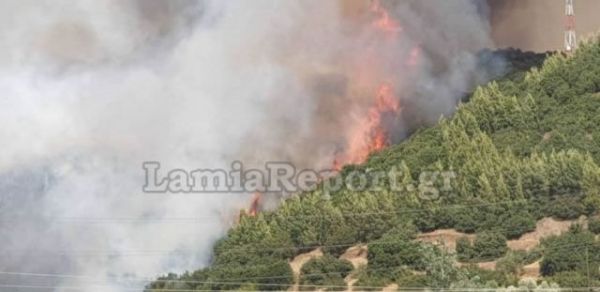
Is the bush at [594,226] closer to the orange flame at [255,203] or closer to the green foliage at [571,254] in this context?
the green foliage at [571,254]

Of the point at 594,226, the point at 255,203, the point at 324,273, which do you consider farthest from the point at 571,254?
the point at 255,203

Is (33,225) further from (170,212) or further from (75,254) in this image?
(170,212)

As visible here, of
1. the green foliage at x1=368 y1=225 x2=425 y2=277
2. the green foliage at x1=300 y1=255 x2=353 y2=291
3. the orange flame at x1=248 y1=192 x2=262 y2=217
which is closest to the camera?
the green foliage at x1=368 y1=225 x2=425 y2=277

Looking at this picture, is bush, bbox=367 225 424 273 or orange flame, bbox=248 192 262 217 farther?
orange flame, bbox=248 192 262 217

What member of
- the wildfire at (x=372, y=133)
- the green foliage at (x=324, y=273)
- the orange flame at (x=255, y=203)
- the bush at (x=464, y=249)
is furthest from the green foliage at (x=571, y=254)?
the wildfire at (x=372, y=133)

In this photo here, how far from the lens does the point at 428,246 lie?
254ft

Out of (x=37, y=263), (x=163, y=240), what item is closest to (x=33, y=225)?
(x=37, y=263)

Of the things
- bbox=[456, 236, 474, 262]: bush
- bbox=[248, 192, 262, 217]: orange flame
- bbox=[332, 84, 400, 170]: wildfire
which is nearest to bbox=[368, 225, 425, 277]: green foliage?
bbox=[456, 236, 474, 262]: bush

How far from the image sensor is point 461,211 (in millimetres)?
103250

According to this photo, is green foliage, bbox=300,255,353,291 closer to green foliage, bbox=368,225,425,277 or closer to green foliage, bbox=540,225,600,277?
green foliage, bbox=368,225,425,277

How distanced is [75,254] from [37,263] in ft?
12.4

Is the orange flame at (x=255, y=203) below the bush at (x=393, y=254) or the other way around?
the other way around

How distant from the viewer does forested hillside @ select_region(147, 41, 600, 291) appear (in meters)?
87.7

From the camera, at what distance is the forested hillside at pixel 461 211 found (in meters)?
87.7
